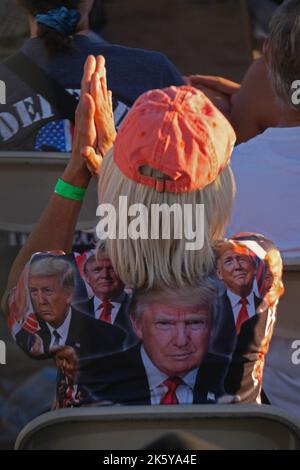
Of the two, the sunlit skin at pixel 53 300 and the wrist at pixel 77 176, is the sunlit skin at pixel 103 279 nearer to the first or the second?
the sunlit skin at pixel 53 300

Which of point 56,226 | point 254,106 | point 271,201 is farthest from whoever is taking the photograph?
point 254,106

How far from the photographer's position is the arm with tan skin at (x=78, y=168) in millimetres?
→ 2549

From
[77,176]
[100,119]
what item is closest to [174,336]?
[77,176]

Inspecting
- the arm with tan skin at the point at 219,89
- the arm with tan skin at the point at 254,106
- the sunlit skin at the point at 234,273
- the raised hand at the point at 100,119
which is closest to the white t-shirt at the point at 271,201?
the raised hand at the point at 100,119

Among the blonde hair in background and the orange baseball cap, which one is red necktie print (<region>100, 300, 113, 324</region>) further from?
the orange baseball cap

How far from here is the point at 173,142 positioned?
2.28 meters

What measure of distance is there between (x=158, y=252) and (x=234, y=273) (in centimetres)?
18

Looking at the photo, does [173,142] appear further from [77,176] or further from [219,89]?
[219,89]

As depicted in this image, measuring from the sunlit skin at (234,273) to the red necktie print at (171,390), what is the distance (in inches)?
9.1

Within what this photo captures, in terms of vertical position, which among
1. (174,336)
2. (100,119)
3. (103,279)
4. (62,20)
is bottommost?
(174,336)

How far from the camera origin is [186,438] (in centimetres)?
170

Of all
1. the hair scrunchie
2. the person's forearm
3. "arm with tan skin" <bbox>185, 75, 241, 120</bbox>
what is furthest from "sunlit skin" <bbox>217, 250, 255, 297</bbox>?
"arm with tan skin" <bbox>185, 75, 241, 120</bbox>

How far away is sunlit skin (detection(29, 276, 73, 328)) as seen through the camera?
89.2 inches
